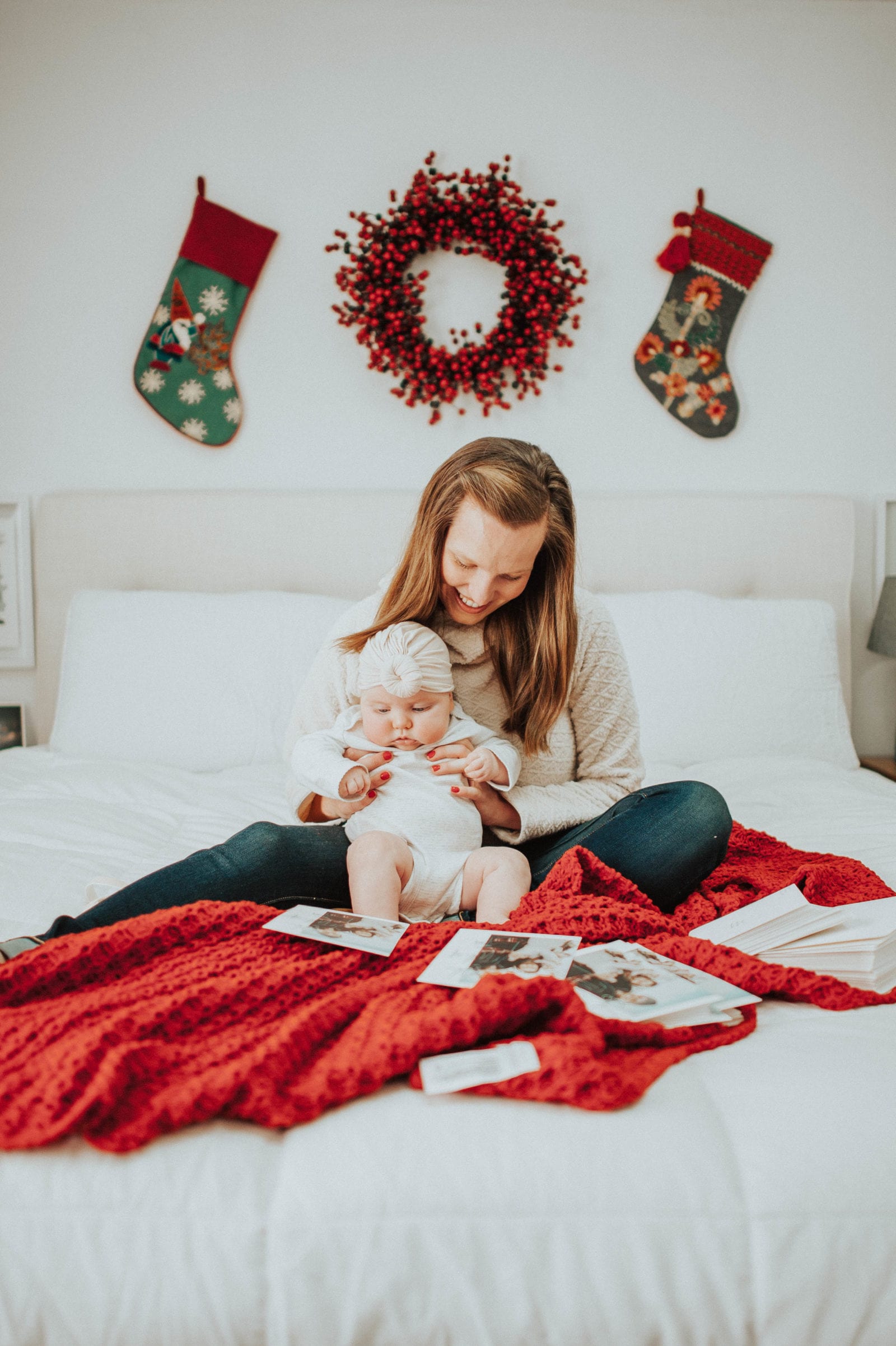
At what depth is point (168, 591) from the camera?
2260 mm

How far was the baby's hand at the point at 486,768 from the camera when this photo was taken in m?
1.27

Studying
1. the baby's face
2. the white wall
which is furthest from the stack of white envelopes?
the white wall

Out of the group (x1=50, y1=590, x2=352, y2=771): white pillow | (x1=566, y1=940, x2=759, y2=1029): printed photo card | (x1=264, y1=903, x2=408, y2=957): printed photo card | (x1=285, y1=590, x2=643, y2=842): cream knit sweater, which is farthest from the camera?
(x1=50, y1=590, x2=352, y2=771): white pillow

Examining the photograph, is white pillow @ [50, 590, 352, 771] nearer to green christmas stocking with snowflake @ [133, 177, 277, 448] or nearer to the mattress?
green christmas stocking with snowflake @ [133, 177, 277, 448]

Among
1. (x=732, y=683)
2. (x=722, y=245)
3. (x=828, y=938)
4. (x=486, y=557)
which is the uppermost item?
(x=722, y=245)

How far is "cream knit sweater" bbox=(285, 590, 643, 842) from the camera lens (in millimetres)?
1419

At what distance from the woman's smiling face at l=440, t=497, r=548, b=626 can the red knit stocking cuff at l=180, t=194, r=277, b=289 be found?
4.79 ft

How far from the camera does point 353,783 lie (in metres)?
1.24

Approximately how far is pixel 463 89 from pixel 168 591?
1.56m

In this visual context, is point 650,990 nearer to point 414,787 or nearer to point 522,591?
point 414,787

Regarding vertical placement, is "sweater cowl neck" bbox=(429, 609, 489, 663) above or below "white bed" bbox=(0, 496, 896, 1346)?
above

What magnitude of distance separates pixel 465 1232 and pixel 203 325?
2.30m

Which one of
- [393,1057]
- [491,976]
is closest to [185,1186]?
[393,1057]

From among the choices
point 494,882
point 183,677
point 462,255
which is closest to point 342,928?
point 494,882
